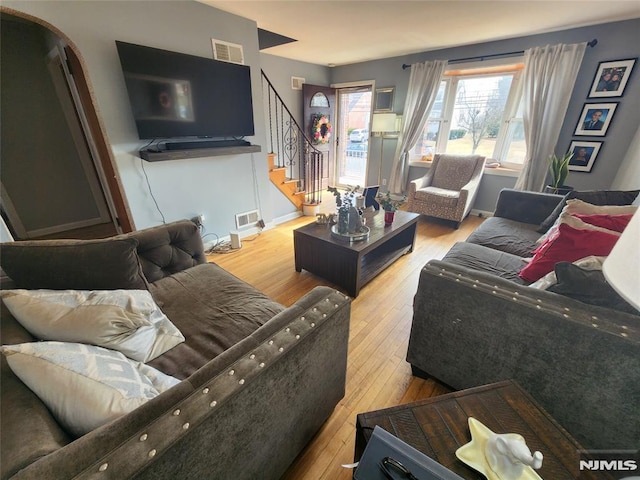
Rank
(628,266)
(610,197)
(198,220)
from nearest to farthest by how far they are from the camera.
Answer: (628,266) → (610,197) → (198,220)

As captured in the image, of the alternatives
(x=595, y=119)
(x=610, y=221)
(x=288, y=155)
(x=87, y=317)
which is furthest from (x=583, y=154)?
A: (x=87, y=317)

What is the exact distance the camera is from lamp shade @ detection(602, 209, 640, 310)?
492 mm

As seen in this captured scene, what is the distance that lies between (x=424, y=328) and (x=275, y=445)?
863 millimetres

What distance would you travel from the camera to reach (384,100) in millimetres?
4645

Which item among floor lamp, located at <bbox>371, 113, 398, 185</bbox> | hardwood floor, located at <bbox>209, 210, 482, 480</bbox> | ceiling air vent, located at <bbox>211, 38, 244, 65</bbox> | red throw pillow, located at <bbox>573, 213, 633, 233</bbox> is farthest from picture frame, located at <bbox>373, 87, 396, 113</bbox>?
red throw pillow, located at <bbox>573, 213, 633, 233</bbox>

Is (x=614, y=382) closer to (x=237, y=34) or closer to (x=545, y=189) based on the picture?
(x=545, y=189)

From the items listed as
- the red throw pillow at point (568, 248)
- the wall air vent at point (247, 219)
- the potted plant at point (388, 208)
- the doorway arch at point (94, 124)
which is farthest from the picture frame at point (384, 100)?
the doorway arch at point (94, 124)

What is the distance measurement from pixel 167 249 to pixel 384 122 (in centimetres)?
393

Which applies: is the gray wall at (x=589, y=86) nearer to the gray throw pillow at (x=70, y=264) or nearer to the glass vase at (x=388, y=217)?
the glass vase at (x=388, y=217)

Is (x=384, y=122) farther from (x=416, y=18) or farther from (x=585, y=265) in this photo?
(x=585, y=265)

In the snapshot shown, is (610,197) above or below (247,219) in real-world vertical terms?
above

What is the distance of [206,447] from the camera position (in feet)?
2.10

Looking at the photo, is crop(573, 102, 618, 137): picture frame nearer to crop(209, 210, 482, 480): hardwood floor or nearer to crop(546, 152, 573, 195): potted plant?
crop(546, 152, 573, 195): potted plant

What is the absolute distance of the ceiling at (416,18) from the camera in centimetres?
237
